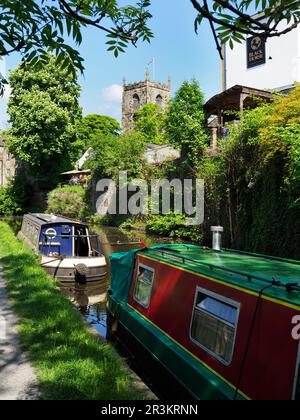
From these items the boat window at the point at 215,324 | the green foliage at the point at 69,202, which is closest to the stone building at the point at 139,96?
the green foliage at the point at 69,202

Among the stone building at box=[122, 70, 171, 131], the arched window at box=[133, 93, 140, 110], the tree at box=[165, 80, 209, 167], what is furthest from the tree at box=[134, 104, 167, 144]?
the tree at box=[165, 80, 209, 167]

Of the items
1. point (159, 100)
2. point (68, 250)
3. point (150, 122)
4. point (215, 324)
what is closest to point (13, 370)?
point (215, 324)

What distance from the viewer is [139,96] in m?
65.8

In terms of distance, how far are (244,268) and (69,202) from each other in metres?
32.3

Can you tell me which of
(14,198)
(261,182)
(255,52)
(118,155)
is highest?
(255,52)

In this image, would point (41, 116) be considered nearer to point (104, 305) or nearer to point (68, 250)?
point (68, 250)

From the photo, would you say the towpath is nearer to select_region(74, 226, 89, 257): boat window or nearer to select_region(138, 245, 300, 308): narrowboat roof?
select_region(138, 245, 300, 308): narrowboat roof

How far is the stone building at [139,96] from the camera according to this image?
212 feet

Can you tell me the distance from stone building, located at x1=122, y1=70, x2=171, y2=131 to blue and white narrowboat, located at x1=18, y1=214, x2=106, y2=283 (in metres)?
52.1

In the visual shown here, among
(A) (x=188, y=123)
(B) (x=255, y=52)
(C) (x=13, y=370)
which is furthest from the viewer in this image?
(B) (x=255, y=52)

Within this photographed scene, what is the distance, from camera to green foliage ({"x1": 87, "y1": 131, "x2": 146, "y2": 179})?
90.7ft

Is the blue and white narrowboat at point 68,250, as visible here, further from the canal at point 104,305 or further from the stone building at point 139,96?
the stone building at point 139,96

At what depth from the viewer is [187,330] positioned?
197 inches

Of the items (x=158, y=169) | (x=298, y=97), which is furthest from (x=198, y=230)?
(x=298, y=97)
